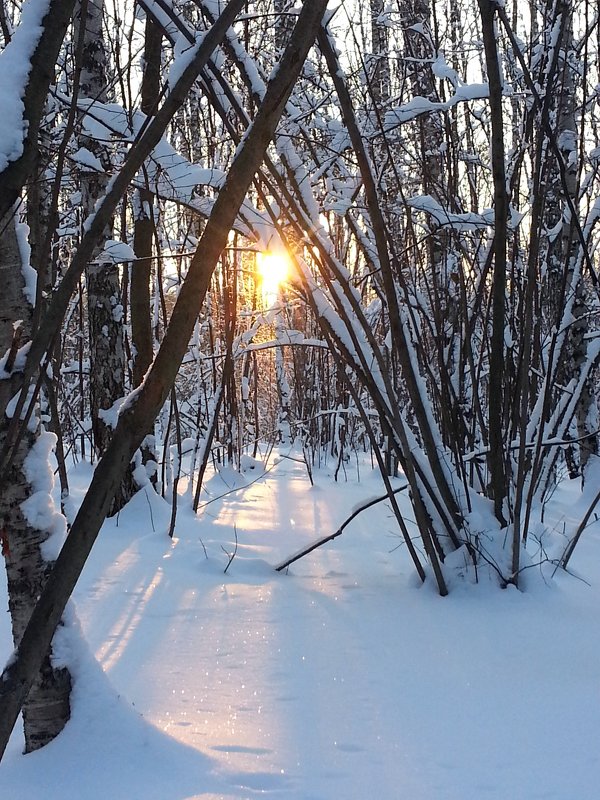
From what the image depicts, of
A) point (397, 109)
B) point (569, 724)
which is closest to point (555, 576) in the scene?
point (569, 724)

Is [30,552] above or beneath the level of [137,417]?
beneath

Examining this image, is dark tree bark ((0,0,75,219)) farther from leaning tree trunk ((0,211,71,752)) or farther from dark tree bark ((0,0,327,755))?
leaning tree trunk ((0,211,71,752))

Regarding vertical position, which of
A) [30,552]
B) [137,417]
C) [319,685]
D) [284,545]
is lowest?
[284,545]

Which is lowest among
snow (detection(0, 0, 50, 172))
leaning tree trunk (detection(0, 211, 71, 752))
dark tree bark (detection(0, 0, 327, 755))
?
leaning tree trunk (detection(0, 211, 71, 752))

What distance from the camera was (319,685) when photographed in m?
1.84

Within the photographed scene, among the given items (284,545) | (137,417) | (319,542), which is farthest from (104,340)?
(137,417)

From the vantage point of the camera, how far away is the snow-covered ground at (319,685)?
1.33m

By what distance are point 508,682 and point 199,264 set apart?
62.0 inches

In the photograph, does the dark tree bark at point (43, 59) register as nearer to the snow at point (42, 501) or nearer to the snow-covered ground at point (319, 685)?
the snow at point (42, 501)

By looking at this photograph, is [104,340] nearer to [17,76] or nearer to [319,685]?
[319,685]

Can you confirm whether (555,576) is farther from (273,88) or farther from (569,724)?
(273,88)

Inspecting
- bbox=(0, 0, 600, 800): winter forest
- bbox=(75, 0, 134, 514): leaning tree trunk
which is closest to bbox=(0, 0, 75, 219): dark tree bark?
bbox=(0, 0, 600, 800): winter forest

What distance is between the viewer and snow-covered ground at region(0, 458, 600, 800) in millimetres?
1335

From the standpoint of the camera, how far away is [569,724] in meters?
1.61
